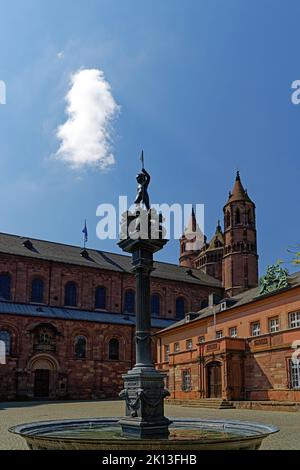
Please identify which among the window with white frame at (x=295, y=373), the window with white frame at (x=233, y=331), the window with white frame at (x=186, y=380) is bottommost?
the window with white frame at (x=186, y=380)

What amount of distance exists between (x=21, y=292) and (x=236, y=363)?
27.4m

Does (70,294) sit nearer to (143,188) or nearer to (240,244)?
(240,244)

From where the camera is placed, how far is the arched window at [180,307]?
213 ft

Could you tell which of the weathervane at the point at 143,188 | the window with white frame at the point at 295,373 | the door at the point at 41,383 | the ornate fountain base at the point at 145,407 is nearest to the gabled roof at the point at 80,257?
the door at the point at 41,383

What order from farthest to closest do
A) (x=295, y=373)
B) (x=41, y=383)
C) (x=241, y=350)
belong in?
(x=41, y=383), (x=241, y=350), (x=295, y=373)

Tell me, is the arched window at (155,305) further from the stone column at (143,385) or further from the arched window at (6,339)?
the stone column at (143,385)

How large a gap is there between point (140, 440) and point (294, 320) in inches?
1011

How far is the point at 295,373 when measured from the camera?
30641 mm

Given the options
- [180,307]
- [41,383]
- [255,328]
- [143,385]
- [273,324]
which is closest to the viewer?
[143,385]

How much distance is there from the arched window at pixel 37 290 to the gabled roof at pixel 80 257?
8.76 ft

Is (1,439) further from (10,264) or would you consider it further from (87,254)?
(87,254)

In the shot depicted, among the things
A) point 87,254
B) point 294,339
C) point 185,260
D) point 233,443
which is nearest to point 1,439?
point 233,443

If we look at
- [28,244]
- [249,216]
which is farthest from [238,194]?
[28,244]

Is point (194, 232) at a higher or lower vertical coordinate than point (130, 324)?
higher
